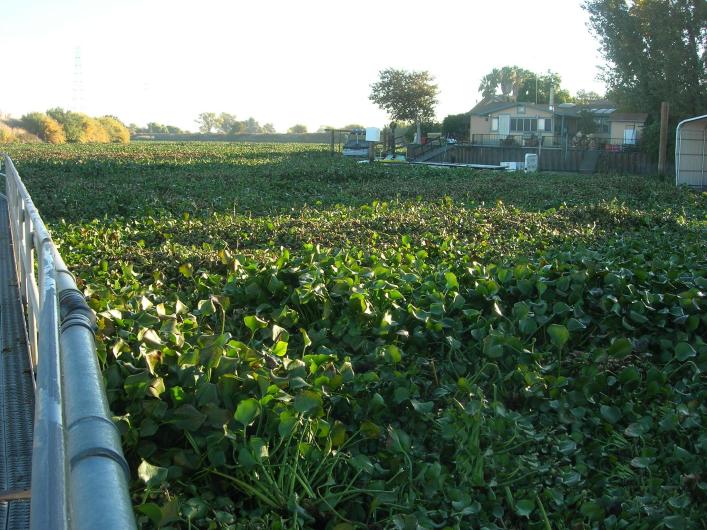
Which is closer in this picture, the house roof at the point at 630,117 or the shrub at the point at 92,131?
the house roof at the point at 630,117

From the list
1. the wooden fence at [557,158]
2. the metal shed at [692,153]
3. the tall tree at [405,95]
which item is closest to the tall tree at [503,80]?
the tall tree at [405,95]

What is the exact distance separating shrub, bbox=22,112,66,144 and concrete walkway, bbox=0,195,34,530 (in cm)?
6771

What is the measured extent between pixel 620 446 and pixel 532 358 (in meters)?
0.90

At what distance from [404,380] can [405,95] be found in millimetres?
61971

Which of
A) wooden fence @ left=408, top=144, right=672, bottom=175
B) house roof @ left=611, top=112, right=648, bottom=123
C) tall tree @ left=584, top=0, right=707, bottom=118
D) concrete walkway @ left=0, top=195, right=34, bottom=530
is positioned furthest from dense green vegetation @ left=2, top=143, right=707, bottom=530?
house roof @ left=611, top=112, right=648, bottom=123

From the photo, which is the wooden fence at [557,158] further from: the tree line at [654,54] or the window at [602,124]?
the window at [602,124]

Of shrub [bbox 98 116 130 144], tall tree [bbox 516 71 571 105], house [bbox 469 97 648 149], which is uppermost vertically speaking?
tall tree [bbox 516 71 571 105]

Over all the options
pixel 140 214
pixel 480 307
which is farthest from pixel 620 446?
pixel 140 214

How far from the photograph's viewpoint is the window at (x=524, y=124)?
4944 cm

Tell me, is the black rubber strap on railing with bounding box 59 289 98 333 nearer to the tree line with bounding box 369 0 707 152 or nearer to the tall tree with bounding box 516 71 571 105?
the tree line with bounding box 369 0 707 152

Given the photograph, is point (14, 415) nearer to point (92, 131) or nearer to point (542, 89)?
point (92, 131)

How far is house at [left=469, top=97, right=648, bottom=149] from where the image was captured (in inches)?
Answer: 1671

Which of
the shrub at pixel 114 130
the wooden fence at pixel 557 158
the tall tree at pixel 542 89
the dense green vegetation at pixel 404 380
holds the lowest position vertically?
the dense green vegetation at pixel 404 380

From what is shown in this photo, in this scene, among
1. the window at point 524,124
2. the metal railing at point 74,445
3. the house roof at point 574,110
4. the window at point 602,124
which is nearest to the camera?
the metal railing at point 74,445
